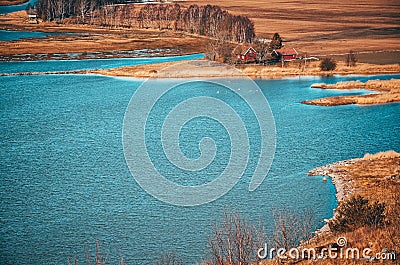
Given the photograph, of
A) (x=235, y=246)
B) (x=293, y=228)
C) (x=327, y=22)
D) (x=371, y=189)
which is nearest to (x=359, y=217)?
(x=293, y=228)

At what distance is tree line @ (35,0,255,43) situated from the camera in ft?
204

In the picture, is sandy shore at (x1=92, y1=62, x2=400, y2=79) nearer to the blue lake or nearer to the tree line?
the blue lake

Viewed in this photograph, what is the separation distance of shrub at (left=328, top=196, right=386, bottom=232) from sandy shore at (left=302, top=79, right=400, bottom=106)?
20.3 m

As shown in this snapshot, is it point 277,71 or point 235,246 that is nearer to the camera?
point 235,246

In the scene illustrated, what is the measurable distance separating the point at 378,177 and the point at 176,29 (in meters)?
60.7

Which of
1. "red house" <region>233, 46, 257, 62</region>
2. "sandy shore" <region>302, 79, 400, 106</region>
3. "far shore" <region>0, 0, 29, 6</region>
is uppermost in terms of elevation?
"far shore" <region>0, 0, 29, 6</region>

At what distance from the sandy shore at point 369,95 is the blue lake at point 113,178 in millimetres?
1123

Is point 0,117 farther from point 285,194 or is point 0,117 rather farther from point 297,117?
point 285,194

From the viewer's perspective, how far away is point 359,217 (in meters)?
12.1

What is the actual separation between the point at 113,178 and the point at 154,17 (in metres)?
67.4

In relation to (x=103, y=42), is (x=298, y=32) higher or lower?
higher

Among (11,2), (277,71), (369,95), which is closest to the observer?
(369,95)

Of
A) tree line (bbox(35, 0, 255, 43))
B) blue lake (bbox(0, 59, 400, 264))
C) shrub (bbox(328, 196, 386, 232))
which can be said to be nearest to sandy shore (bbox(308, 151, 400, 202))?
blue lake (bbox(0, 59, 400, 264))

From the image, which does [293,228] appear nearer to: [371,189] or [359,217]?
[359,217]
